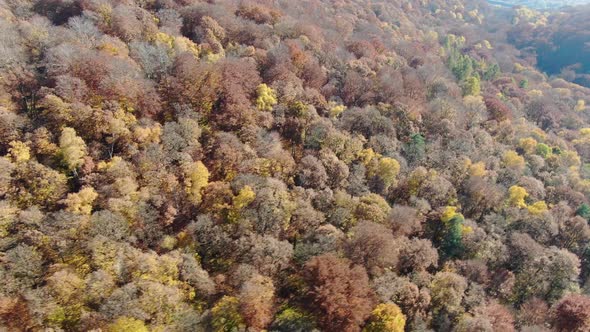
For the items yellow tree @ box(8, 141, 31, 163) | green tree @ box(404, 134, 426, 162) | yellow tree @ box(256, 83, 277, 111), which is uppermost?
yellow tree @ box(256, 83, 277, 111)

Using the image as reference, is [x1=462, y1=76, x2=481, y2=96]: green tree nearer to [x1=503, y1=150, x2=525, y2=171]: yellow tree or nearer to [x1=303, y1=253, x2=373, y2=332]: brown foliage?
[x1=503, y1=150, x2=525, y2=171]: yellow tree

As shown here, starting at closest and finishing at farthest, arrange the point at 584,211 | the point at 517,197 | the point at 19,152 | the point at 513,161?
the point at 19,152 → the point at 517,197 → the point at 584,211 → the point at 513,161

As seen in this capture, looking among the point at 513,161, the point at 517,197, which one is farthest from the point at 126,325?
→ the point at 513,161

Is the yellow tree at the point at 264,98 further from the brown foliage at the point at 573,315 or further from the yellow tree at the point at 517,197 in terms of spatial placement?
the brown foliage at the point at 573,315

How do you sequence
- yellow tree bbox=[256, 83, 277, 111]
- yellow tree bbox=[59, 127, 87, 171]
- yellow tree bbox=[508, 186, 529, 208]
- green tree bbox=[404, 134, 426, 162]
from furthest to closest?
1. green tree bbox=[404, 134, 426, 162]
2. yellow tree bbox=[508, 186, 529, 208]
3. yellow tree bbox=[256, 83, 277, 111]
4. yellow tree bbox=[59, 127, 87, 171]

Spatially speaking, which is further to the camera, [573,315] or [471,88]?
[471,88]

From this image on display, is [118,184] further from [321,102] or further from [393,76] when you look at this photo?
[393,76]

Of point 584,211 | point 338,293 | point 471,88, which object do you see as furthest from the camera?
point 471,88

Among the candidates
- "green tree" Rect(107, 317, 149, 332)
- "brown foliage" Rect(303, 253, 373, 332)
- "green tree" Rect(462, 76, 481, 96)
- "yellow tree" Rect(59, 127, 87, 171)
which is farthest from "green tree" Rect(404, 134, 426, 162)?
"green tree" Rect(107, 317, 149, 332)

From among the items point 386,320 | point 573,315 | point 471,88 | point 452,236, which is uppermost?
point 471,88

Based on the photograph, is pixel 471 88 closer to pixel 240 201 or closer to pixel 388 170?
pixel 388 170
